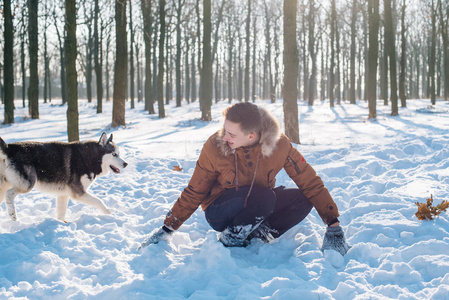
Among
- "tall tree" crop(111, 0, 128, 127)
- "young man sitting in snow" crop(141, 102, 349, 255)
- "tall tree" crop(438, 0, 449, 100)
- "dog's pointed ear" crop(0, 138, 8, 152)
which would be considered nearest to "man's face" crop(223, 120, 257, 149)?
"young man sitting in snow" crop(141, 102, 349, 255)

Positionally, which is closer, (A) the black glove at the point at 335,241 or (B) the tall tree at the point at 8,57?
(A) the black glove at the point at 335,241

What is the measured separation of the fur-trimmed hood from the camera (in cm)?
327

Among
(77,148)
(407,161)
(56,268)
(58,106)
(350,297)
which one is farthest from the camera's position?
(58,106)

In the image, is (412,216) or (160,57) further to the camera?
(160,57)

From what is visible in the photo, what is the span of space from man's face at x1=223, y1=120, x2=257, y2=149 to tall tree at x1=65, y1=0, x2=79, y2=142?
580 centimetres

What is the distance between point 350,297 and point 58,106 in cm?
3074

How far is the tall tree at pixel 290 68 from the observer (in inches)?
352

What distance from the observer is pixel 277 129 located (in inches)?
130

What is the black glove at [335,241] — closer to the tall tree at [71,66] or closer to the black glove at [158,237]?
the black glove at [158,237]

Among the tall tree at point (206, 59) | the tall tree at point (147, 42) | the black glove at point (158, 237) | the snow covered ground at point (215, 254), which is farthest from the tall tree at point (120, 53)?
the black glove at point (158, 237)

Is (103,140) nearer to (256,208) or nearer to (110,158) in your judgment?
(110,158)

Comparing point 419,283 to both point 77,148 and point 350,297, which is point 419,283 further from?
point 77,148

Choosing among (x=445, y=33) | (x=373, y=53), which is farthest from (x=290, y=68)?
(x=445, y=33)

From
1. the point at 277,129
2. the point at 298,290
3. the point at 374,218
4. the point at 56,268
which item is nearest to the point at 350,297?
the point at 298,290
